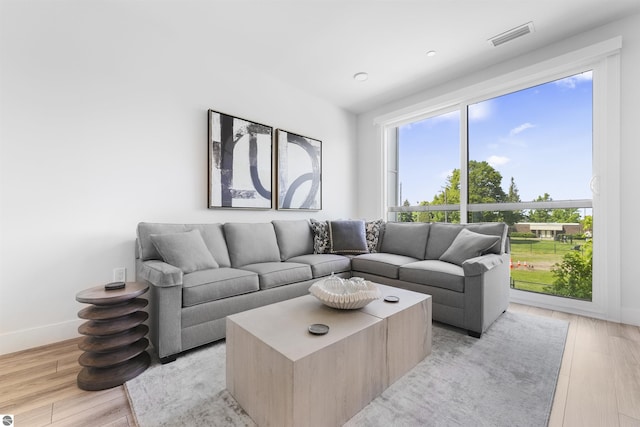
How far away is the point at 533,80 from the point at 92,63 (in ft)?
13.7

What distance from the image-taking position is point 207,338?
1.91 metres

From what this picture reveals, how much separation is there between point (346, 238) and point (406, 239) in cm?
70

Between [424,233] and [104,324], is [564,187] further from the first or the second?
[104,324]

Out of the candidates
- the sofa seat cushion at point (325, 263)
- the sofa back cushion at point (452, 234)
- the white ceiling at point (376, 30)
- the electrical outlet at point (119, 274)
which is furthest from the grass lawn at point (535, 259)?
the electrical outlet at point (119, 274)

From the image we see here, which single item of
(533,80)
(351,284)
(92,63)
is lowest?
(351,284)

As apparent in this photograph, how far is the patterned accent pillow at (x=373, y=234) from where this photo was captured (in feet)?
11.3

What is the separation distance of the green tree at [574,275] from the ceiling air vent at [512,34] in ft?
6.95

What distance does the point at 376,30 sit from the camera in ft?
8.37

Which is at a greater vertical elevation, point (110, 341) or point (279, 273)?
point (279, 273)

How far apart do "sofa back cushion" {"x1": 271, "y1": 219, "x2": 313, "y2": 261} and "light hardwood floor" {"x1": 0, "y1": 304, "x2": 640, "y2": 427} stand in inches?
70.5

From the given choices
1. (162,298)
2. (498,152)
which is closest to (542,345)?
(498,152)

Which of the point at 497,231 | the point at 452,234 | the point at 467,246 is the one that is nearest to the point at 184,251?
the point at 467,246

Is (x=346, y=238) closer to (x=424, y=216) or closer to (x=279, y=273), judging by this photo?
(x=279, y=273)

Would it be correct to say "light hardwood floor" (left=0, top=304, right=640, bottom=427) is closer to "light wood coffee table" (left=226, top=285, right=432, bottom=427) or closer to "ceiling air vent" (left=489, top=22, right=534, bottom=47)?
"light wood coffee table" (left=226, top=285, right=432, bottom=427)
